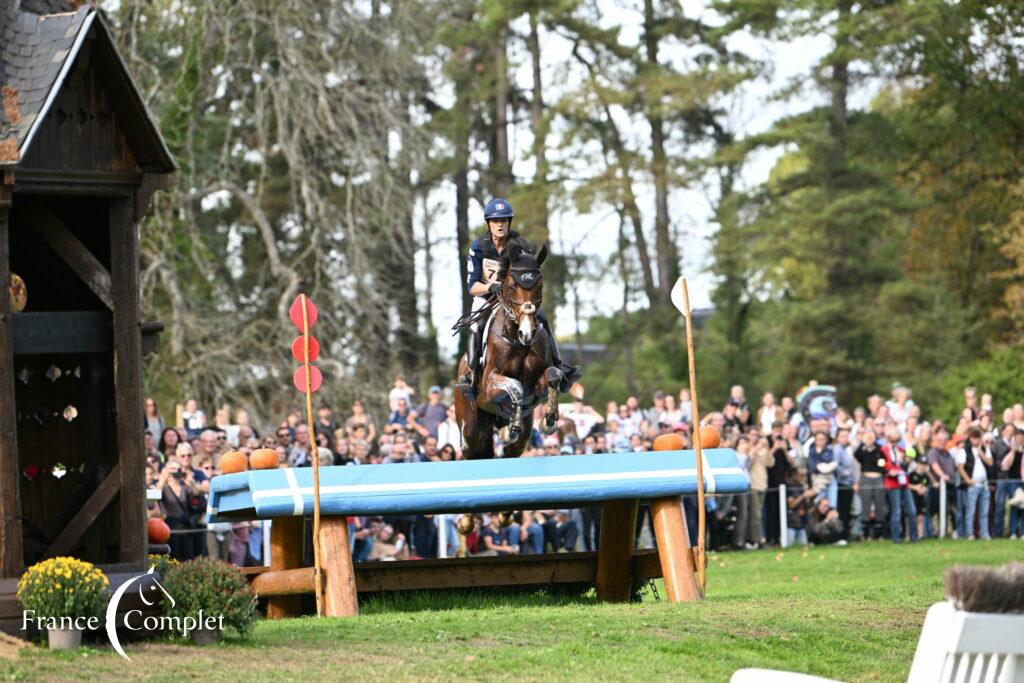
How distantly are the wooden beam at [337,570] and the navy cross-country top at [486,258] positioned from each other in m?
2.86

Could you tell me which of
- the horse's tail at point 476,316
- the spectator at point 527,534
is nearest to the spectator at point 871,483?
the spectator at point 527,534

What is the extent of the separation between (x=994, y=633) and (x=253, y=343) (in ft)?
88.7

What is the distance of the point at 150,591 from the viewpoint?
9.84m

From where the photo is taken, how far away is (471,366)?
50.8 ft

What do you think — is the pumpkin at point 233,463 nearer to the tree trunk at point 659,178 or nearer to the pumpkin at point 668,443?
the pumpkin at point 668,443

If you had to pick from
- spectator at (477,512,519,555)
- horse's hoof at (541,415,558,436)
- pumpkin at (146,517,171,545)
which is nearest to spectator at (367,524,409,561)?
spectator at (477,512,519,555)

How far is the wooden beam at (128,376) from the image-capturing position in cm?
1030

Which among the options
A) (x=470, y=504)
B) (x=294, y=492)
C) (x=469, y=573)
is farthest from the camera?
(x=469, y=573)

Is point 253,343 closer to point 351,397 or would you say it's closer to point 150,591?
point 351,397

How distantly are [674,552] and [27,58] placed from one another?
6.66 m

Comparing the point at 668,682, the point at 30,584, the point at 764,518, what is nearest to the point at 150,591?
the point at 30,584

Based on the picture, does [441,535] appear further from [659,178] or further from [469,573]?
[659,178]

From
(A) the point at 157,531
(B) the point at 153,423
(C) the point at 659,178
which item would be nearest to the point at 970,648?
(A) the point at 157,531

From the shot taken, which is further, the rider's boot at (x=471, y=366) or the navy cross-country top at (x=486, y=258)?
the rider's boot at (x=471, y=366)
